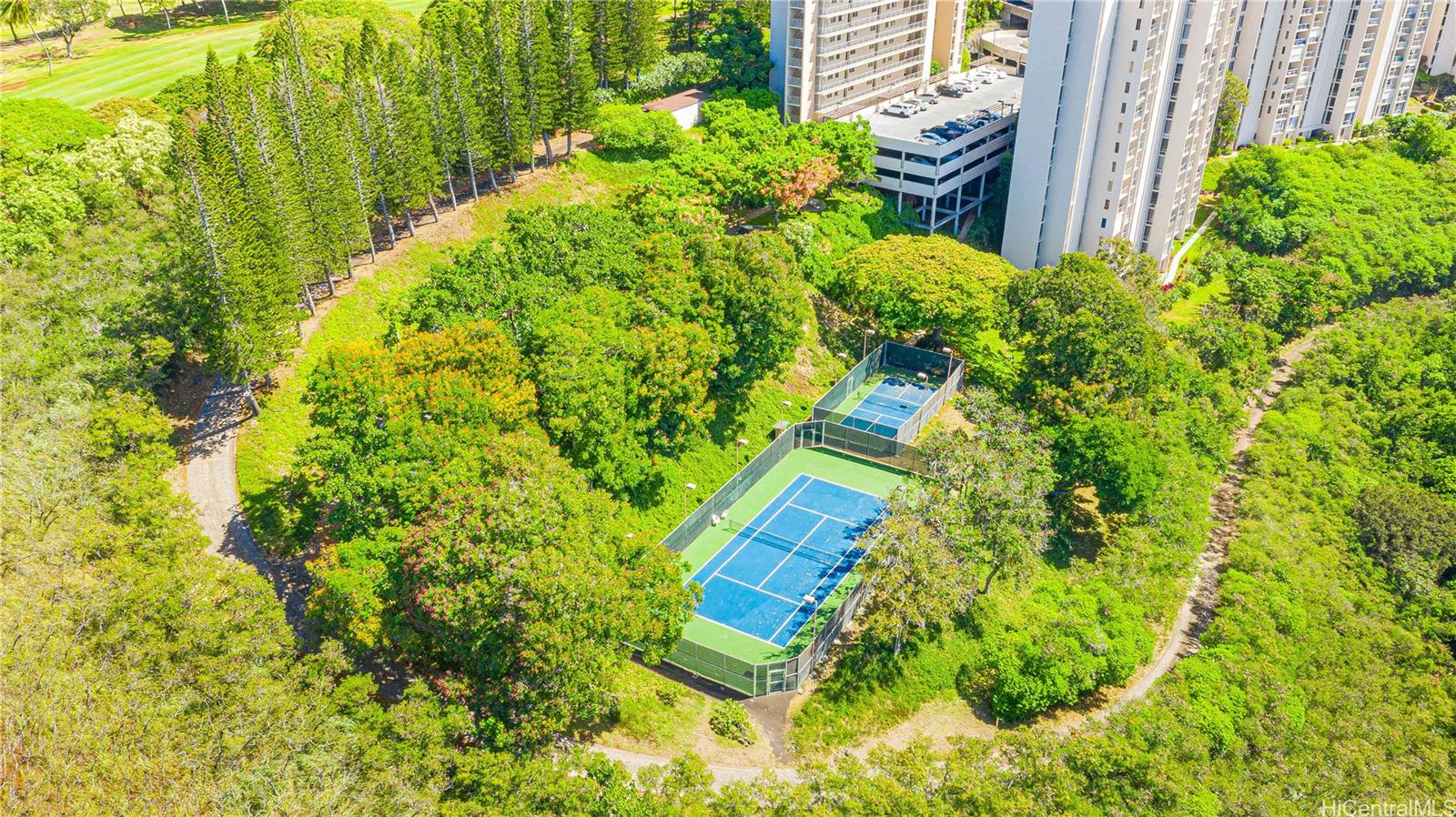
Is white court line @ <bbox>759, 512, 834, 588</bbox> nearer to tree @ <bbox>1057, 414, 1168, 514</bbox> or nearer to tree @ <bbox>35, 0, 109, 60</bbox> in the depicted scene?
tree @ <bbox>1057, 414, 1168, 514</bbox>

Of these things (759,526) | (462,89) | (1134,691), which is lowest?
(1134,691)

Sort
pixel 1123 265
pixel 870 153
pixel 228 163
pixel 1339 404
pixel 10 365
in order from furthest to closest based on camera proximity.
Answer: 1. pixel 870 153
2. pixel 1123 265
3. pixel 1339 404
4. pixel 228 163
5. pixel 10 365

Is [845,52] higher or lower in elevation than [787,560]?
higher

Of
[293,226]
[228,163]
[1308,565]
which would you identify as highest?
[228,163]

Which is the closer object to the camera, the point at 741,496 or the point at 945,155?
the point at 741,496

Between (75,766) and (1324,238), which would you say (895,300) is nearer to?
(1324,238)

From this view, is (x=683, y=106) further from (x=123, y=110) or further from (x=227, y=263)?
(x=227, y=263)

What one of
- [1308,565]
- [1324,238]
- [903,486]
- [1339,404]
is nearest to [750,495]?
[903,486]

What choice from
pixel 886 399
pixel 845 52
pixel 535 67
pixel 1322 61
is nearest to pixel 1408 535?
pixel 886 399
